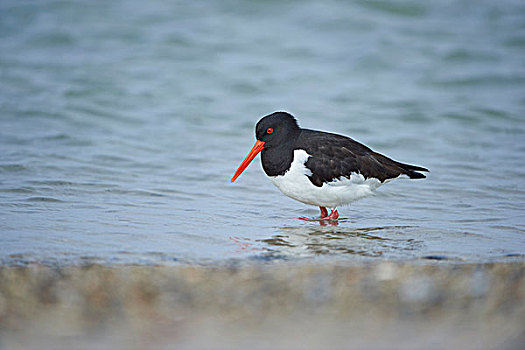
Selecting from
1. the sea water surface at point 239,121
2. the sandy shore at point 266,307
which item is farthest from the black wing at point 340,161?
the sandy shore at point 266,307

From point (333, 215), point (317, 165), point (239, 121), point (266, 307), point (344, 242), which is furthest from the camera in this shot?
point (239, 121)

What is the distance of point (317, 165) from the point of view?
18.3ft

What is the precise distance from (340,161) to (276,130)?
630 mm

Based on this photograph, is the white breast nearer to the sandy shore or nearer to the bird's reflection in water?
the bird's reflection in water

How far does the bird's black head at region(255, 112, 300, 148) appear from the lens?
5793mm

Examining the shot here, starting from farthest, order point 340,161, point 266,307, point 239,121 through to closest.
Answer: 1. point 239,121
2. point 340,161
3. point 266,307

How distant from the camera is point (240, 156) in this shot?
834 cm

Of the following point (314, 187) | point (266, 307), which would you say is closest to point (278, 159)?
point (314, 187)

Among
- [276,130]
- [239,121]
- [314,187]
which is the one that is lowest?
[314,187]

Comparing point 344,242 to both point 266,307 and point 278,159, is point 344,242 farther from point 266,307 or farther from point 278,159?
point 266,307

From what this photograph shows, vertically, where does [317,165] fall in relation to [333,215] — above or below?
above

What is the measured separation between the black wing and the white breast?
1.8 inches

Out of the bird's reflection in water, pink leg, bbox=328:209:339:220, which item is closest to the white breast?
pink leg, bbox=328:209:339:220

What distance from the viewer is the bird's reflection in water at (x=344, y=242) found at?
4633 mm
